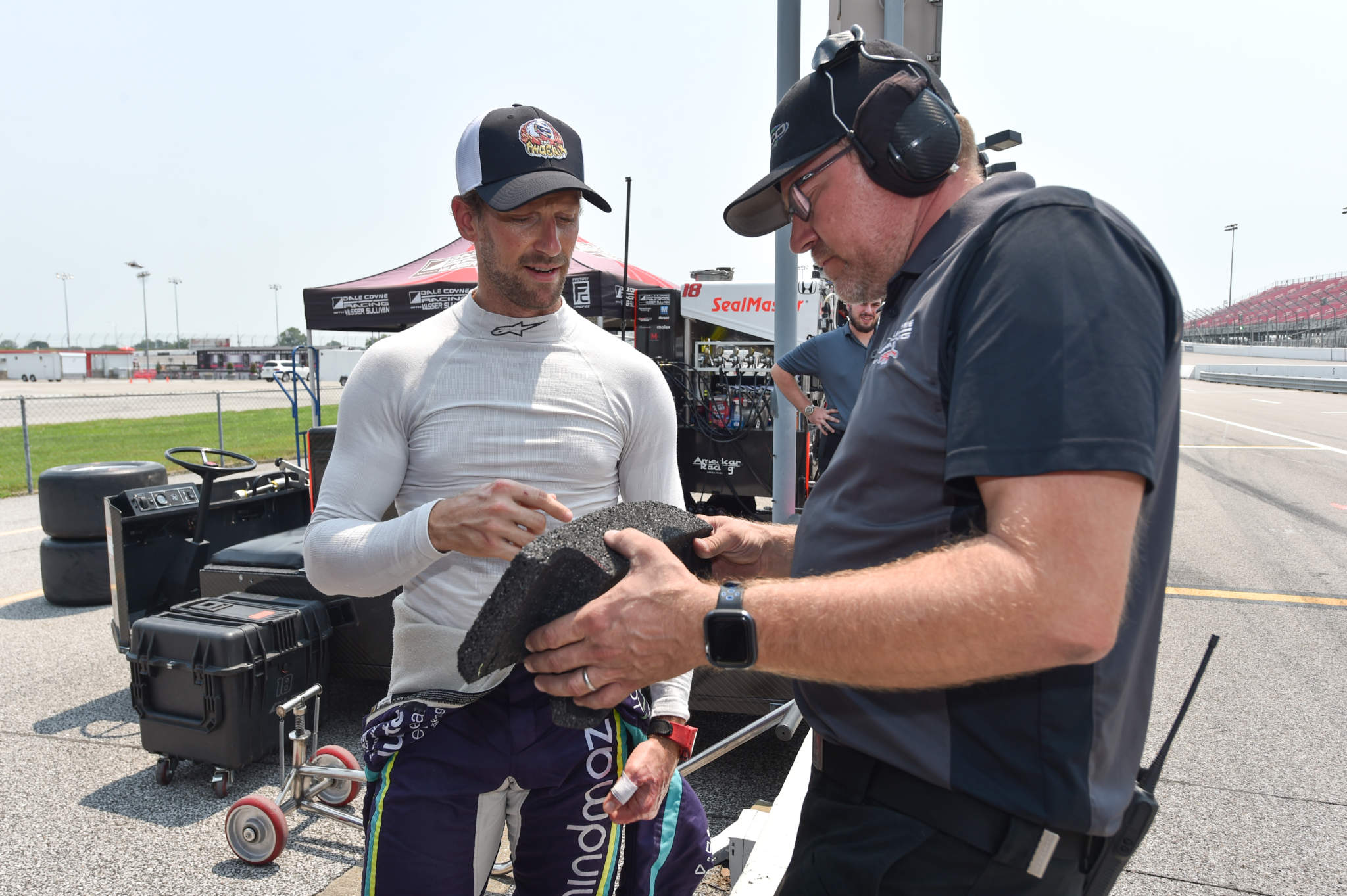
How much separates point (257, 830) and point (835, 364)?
395 centimetres

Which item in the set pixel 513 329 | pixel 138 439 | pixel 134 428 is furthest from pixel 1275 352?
pixel 513 329

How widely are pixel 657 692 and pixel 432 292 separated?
27.0ft

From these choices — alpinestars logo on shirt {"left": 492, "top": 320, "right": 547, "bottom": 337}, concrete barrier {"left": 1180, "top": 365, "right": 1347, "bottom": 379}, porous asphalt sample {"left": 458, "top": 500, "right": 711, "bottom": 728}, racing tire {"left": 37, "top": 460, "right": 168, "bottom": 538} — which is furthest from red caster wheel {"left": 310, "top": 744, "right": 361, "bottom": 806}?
concrete barrier {"left": 1180, "top": 365, "right": 1347, "bottom": 379}

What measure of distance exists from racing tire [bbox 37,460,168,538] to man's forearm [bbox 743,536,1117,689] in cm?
663

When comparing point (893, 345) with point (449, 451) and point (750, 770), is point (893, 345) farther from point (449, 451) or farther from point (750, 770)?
point (750, 770)

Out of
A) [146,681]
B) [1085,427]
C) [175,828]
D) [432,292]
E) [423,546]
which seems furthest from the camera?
[432,292]

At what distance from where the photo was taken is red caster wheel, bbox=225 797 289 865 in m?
3.28

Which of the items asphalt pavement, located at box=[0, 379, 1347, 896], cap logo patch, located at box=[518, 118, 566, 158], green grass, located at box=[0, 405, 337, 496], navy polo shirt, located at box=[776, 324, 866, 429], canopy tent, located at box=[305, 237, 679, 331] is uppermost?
canopy tent, located at box=[305, 237, 679, 331]

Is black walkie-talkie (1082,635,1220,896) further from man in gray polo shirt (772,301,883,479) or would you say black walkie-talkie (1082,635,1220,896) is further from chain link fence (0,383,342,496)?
chain link fence (0,383,342,496)

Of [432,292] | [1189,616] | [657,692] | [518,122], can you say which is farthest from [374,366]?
[432,292]

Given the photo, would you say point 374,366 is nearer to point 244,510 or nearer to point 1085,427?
point 1085,427

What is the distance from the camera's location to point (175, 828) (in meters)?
3.60

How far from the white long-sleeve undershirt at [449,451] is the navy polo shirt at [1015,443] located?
75 cm

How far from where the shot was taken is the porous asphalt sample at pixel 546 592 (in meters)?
1.31
